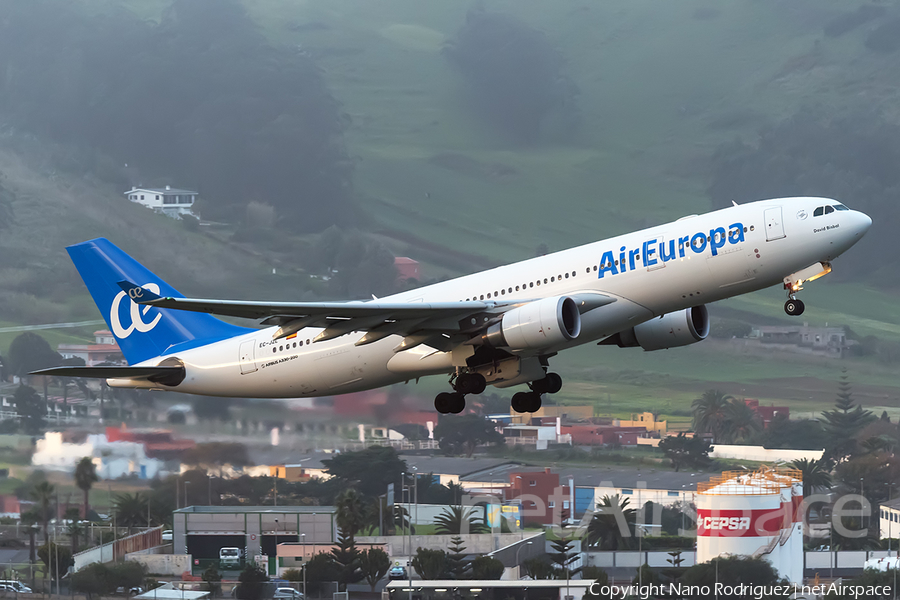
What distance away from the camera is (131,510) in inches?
2227

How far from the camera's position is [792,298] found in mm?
25359

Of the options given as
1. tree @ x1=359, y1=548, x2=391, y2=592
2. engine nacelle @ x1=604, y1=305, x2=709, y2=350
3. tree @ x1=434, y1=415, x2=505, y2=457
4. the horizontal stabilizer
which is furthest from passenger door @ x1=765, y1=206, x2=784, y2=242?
tree @ x1=434, y1=415, x2=505, y2=457

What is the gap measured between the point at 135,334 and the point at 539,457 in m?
47.4

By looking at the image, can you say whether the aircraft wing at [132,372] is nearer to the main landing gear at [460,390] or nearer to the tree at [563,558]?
the main landing gear at [460,390]

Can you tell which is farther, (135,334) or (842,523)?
(842,523)

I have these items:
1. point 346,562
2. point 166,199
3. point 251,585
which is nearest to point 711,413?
point 346,562

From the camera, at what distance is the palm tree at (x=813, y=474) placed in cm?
7581

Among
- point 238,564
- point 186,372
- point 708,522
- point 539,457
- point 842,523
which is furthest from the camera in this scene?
point 539,457

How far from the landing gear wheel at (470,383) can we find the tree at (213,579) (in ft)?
89.6

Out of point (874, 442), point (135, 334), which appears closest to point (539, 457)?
point (874, 442)

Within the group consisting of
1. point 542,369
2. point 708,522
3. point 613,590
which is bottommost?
point 613,590

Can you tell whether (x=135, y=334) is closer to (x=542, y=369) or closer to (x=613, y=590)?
(x=542, y=369)

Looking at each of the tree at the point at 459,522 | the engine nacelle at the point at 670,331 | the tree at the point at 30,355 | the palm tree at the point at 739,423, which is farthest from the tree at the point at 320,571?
the tree at the point at 30,355

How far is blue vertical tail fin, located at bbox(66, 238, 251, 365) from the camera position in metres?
31.6
